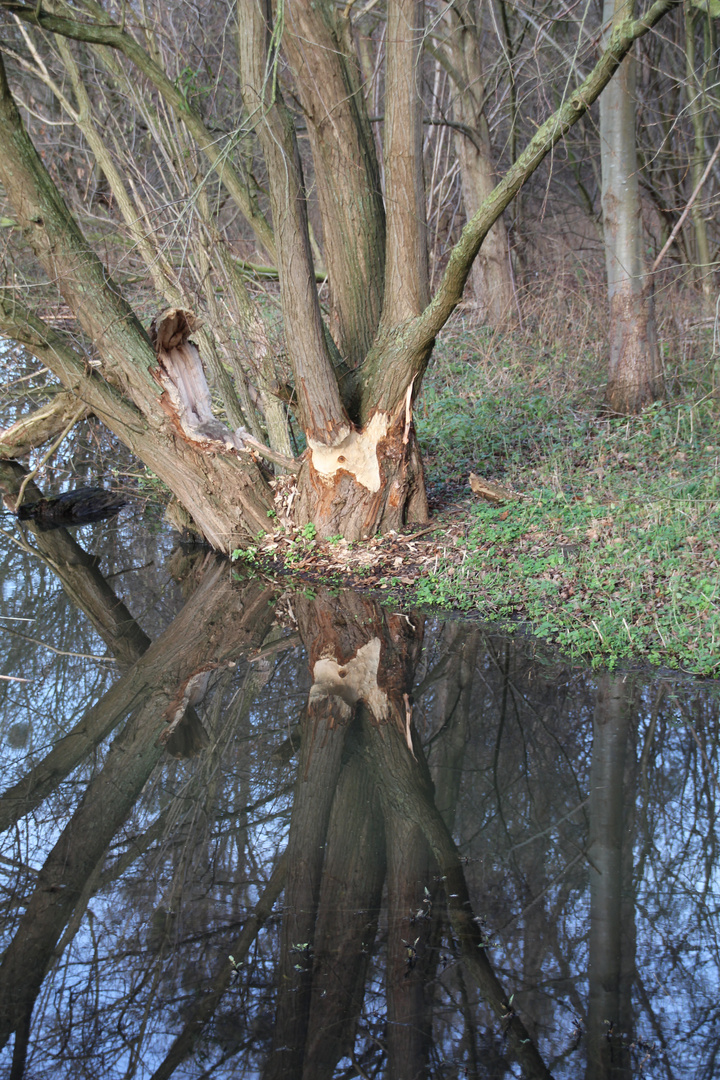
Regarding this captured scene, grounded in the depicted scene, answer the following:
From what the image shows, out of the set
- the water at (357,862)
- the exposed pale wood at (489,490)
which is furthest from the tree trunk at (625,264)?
the water at (357,862)

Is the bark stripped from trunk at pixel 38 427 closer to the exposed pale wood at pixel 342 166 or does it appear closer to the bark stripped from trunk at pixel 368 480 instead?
the bark stripped from trunk at pixel 368 480

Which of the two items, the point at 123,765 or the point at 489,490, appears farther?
the point at 489,490

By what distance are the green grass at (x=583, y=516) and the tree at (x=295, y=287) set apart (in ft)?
3.74

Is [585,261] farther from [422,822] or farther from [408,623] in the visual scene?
[422,822]

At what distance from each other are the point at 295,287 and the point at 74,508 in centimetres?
458

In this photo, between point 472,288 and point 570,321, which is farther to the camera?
point 472,288

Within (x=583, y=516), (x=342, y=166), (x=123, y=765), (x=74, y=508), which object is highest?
(x=342, y=166)

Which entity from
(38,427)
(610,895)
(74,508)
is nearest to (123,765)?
(610,895)

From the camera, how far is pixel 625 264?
29.4 feet

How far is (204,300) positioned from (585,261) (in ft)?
28.8

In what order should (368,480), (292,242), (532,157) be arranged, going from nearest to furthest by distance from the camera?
1. (532,157)
2. (292,242)
3. (368,480)

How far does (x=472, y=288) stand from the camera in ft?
45.8

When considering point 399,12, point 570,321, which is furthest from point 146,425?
point 570,321

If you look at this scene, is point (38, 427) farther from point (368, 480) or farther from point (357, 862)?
point (357, 862)
